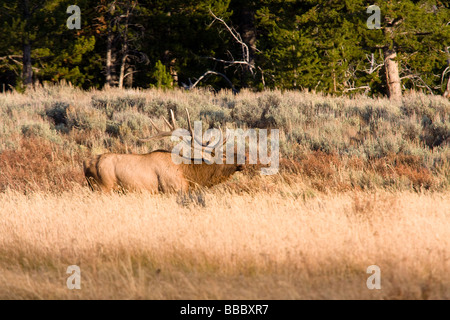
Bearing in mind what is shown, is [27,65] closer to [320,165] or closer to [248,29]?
[248,29]

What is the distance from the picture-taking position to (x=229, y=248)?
5.80 metres

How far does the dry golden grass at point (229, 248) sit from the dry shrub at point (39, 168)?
189 centimetres

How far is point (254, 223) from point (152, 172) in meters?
2.62

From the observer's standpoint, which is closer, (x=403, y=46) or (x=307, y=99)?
(x=307, y=99)

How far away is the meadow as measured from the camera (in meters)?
5.17

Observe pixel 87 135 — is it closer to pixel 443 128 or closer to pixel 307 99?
pixel 307 99

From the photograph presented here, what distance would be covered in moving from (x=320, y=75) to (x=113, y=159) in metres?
13.2

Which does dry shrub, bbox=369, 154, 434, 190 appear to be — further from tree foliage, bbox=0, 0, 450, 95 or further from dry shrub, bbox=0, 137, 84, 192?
tree foliage, bbox=0, 0, 450, 95

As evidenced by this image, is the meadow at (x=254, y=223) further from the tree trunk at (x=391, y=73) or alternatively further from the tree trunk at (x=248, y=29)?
the tree trunk at (x=248, y=29)

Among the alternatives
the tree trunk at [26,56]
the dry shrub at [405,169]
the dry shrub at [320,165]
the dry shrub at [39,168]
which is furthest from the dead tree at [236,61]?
the dry shrub at [405,169]

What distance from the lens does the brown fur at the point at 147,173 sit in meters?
8.62
